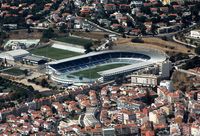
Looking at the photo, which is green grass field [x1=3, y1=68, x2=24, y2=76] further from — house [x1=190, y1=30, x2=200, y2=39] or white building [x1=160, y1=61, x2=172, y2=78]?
house [x1=190, y1=30, x2=200, y2=39]

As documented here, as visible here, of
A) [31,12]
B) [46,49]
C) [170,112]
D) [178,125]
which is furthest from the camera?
[31,12]

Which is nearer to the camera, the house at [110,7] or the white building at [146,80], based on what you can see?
the white building at [146,80]

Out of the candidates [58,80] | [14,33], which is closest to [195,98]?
[58,80]

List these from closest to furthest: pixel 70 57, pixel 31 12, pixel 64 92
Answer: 1. pixel 64 92
2. pixel 70 57
3. pixel 31 12

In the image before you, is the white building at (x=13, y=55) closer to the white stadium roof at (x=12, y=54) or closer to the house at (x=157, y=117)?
the white stadium roof at (x=12, y=54)

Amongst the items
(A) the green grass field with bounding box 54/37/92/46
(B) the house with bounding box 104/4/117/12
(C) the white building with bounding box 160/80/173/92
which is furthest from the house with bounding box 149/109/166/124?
(B) the house with bounding box 104/4/117/12

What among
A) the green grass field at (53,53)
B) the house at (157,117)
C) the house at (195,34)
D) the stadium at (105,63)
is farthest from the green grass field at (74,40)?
the house at (157,117)

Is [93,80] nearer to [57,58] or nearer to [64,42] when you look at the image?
[57,58]
